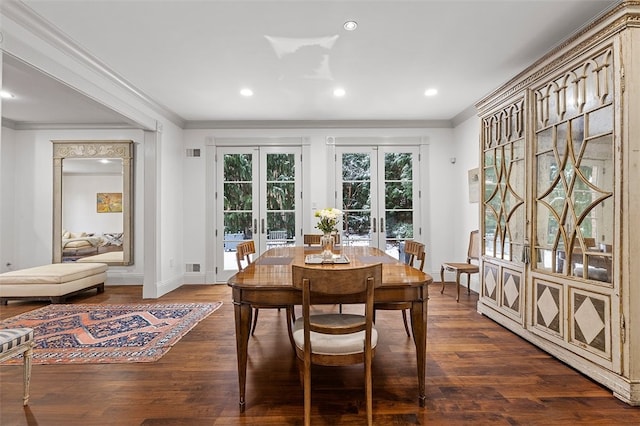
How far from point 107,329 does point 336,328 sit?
9.25 feet

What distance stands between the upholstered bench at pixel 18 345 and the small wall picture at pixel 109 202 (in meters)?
3.65

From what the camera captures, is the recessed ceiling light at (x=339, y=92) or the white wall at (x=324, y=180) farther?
the white wall at (x=324, y=180)

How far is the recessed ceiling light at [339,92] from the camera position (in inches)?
151

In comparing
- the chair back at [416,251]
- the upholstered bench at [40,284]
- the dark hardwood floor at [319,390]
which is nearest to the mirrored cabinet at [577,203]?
the dark hardwood floor at [319,390]

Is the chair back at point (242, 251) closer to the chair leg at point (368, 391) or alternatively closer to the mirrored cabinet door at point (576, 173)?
the chair leg at point (368, 391)

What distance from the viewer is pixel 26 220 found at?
5168mm

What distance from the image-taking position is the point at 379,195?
526cm

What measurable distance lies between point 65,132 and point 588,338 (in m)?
7.24

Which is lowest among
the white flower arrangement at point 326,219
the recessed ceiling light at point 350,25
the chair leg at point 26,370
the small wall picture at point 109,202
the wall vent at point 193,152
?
the chair leg at point 26,370

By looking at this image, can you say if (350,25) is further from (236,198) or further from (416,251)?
(236,198)

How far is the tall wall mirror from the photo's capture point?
5137mm

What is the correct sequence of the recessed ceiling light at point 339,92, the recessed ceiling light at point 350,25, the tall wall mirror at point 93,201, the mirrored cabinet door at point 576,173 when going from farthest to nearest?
the tall wall mirror at point 93,201 < the recessed ceiling light at point 339,92 < the recessed ceiling light at point 350,25 < the mirrored cabinet door at point 576,173

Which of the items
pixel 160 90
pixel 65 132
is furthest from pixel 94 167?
pixel 160 90

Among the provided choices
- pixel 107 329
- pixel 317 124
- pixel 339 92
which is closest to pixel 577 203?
pixel 339 92
